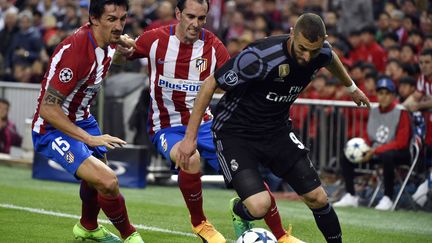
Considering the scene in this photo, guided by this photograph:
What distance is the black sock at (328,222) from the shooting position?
28.2ft

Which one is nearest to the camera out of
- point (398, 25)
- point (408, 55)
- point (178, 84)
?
point (178, 84)

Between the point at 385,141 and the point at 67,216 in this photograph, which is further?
the point at 385,141

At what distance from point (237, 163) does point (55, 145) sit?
1.74 meters

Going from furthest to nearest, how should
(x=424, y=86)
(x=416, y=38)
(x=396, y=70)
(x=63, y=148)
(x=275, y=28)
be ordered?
(x=275, y=28) < (x=416, y=38) < (x=396, y=70) < (x=424, y=86) < (x=63, y=148)

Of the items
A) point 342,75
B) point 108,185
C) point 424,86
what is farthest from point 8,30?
point 342,75

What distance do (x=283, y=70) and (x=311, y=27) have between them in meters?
0.47

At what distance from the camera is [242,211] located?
29.2 feet

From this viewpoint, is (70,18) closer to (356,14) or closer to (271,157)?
(356,14)

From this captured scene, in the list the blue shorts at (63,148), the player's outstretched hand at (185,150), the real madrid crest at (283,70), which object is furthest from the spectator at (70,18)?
the real madrid crest at (283,70)

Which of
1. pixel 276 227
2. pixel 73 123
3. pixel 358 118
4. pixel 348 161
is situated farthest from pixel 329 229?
pixel 358 118

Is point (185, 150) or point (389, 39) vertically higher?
point (389, 39)

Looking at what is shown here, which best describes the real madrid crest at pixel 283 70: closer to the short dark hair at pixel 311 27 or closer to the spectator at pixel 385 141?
the short dark hair at pixel 311 27

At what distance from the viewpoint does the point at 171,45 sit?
10.1 metres

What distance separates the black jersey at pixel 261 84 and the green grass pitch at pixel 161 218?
186 cm
